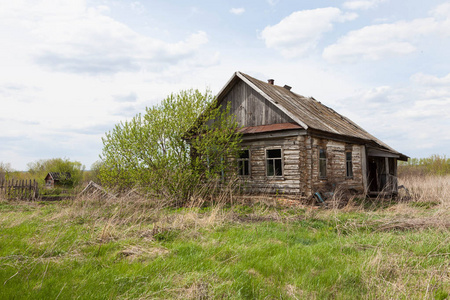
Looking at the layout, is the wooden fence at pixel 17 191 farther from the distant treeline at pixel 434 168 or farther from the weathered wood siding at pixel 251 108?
the distant treeline at pixel 434 168

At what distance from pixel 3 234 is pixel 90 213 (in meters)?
2.06

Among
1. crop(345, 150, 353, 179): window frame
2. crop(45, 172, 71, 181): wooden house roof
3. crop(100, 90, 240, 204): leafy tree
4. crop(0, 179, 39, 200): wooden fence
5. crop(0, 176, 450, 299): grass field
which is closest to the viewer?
crop(0, 176, 450, 299): grass field

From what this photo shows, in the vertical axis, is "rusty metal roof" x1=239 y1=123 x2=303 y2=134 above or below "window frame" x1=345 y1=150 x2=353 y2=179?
above

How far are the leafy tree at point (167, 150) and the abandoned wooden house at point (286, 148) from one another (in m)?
1.93

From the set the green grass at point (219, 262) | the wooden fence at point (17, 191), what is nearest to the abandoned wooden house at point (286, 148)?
the green grass at point (219, 262)

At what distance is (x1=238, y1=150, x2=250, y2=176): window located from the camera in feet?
49.4

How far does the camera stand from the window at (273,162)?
14.2 m

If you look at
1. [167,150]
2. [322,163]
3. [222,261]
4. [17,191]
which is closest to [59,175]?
[17,191]

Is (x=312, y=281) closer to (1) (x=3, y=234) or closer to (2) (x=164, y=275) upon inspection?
(2) (x=164, y=275)

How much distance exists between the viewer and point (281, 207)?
12680mm

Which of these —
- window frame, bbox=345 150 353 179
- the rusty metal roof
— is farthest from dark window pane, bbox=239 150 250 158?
window frame, bbox=345 150 353 179

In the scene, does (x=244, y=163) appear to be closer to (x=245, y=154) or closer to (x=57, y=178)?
(x=245, y=154)

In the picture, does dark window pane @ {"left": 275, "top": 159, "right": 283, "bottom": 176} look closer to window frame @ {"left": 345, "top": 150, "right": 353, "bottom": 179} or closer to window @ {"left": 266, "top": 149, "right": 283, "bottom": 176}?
window @ {"left": 266, "top": 149, "right": 283, "bottom": 176}

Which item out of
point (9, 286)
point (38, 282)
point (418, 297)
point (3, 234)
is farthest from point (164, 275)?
point (3, 234)
